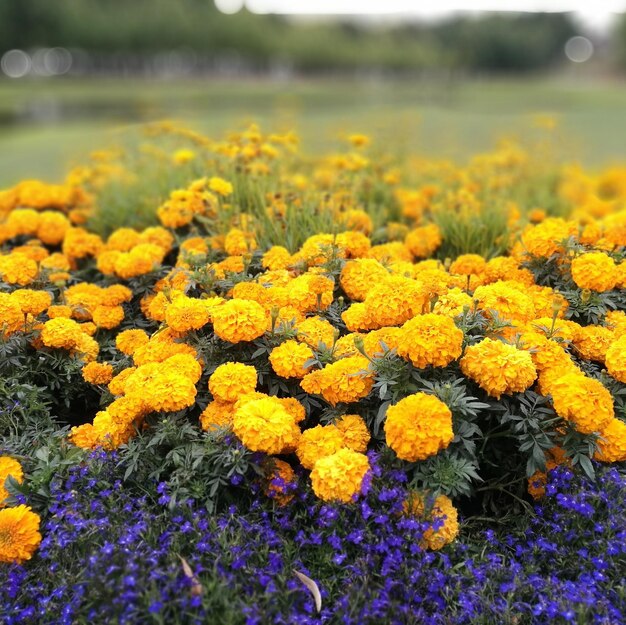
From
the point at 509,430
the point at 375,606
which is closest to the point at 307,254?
the point at 509,430

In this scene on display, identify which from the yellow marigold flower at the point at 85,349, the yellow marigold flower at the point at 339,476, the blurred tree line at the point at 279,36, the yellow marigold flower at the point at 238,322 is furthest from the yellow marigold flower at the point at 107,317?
the blurred tree line at the point at 279,36

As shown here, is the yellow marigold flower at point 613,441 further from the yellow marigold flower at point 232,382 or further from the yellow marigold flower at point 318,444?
the yellow marigold flower at point 232,382

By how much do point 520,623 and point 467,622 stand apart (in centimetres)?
16

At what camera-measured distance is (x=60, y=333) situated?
2871 mm

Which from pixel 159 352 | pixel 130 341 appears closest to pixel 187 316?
pixel 159 352

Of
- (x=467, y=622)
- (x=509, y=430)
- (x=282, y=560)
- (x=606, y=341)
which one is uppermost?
(x=606, y=341)

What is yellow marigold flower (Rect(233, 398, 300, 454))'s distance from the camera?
226 centimetres

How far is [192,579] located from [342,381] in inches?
32.4

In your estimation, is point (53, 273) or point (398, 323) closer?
point (398, 323)

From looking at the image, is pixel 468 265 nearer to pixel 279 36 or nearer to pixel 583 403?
pixel 583 403

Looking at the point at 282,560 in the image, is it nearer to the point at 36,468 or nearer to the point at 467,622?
the point at 467,622

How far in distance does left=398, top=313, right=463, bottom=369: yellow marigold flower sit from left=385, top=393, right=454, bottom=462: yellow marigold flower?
158mm

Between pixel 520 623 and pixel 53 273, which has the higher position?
pixel 53 273

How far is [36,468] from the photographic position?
2.46 m
